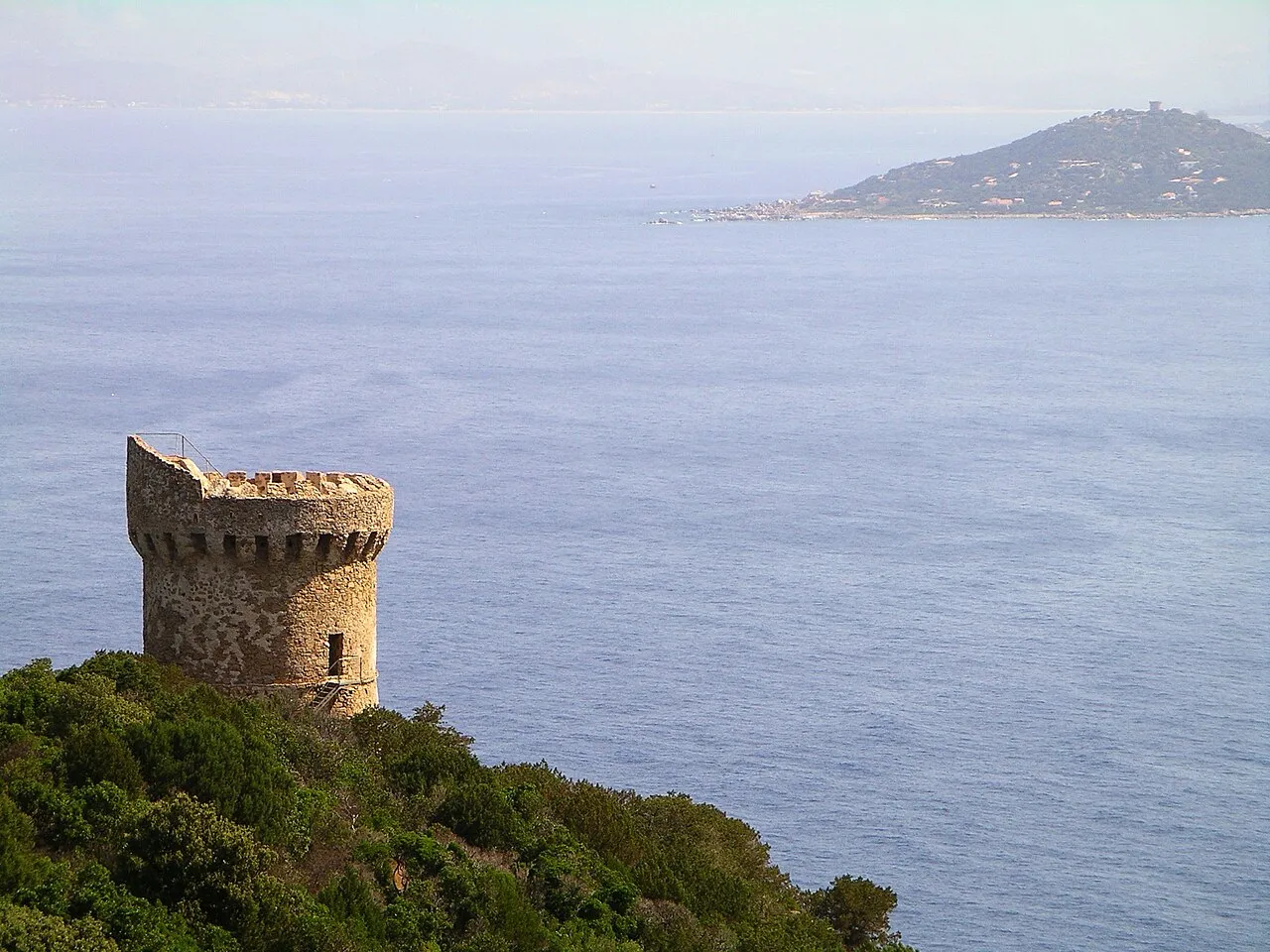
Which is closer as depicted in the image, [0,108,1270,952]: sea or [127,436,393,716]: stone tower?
[127,436,393,716]: stone tower

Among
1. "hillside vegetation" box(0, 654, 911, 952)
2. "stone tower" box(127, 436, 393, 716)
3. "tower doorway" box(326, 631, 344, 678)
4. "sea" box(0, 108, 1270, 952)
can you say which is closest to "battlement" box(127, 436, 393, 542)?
"stone tower" box(127, 436, 393, 716)

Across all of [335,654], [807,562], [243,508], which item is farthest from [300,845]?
[807,562]

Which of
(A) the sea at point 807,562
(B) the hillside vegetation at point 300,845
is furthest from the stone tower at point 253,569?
(A) the sea at point 807,562

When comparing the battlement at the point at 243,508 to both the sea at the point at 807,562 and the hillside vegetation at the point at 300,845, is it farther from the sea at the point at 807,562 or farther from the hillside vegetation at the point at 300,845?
the sea at the point at 807,562

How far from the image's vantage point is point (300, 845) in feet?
67.1

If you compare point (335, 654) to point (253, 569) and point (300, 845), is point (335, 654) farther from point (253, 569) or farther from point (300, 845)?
point (300, 845)

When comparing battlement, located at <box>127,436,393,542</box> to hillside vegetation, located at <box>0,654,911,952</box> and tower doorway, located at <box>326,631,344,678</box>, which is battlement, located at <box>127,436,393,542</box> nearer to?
tower doorway, located at <box>326,631,344,678</box>

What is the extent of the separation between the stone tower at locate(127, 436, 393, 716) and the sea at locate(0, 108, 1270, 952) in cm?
3124

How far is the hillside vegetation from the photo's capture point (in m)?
18.0

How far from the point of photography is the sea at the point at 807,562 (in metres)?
61.5

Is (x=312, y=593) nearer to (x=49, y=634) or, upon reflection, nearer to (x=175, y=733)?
(x=175, y=733)

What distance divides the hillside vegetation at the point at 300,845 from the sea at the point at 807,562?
28202 millimetres

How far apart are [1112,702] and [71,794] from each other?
196 ft

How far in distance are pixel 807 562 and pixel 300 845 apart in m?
71.7
